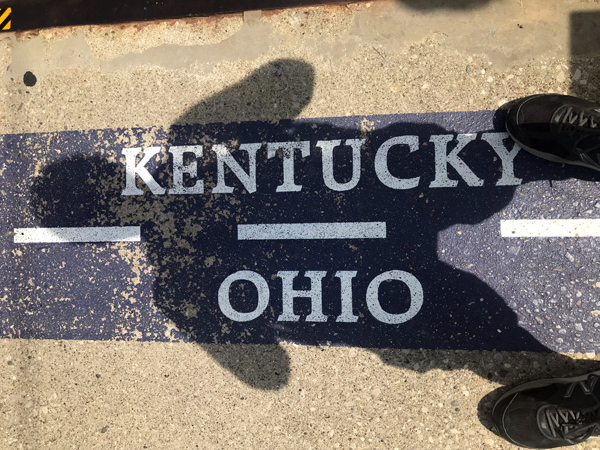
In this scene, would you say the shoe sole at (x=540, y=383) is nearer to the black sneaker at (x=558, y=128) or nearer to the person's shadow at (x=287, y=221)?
the person's shadow at (x=287, y=221)

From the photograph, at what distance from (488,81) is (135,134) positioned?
2.67 m

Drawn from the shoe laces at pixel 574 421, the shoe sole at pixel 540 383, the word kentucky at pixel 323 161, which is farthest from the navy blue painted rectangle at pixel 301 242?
the shoe laces at pixel 574 421

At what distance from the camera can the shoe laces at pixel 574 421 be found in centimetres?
239

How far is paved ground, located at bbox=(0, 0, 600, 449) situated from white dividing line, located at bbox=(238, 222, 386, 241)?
45 mm

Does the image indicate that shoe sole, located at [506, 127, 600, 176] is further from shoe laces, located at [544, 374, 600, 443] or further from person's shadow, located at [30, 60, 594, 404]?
shoe laces, located at [544, 374, 600, 443]

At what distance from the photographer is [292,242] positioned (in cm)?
276

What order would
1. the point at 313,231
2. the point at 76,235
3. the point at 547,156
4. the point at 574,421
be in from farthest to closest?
1. the point at 76,235
2. the point at 313,231
3. the point at 547,156
4. the point at 574,421

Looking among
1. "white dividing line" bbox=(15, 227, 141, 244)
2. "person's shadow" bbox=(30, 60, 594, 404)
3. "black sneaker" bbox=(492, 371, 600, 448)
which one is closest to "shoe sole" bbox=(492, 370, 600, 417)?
"black sneaker" bbox=(492, 371, 600, 448)

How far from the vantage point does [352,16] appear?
2787 mm

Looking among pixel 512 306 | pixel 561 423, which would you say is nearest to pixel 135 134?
pixel 512 306

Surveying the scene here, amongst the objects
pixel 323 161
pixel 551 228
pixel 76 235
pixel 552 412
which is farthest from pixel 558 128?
pixel 76 235

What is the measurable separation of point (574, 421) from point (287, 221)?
2.30 metres

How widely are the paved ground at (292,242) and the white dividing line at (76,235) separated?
2.1 inches

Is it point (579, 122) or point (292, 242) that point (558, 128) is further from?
point (292, 242)
